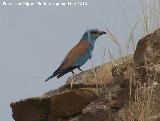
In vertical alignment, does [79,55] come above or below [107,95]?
above

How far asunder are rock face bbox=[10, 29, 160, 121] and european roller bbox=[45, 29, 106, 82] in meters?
0.08

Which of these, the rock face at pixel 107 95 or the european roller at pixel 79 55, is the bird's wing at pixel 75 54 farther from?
the rock face at pixel 107 95

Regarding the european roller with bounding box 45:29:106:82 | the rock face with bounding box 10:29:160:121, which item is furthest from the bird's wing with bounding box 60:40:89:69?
the rock face with bounding box 10:29:160:121

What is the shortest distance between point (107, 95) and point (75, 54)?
797mm

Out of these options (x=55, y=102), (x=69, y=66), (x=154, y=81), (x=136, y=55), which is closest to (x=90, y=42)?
(x=69, y=66)

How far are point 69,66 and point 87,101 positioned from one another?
54 cm

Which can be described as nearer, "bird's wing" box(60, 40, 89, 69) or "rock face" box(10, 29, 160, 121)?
"rock face" box(10, 29, 160, 121)

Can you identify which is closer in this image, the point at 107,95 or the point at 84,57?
the point at 107,95

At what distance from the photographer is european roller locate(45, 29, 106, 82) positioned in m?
2.81

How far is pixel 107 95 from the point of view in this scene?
2119 mm

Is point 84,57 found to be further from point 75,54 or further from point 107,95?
point 107,95

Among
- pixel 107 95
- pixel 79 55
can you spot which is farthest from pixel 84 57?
pixel 107 95

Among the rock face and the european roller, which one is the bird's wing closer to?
the european roller

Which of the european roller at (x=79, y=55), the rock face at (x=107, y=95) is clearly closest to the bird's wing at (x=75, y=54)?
the european roller at (x=79, y=55)
